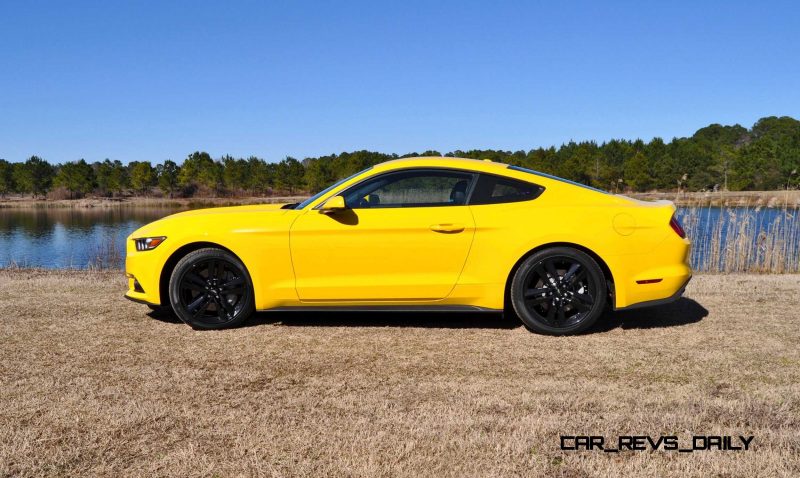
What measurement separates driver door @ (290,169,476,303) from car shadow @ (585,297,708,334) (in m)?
1.43

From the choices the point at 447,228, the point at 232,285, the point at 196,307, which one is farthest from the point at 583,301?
the point at 196,307

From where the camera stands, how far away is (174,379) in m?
3.94

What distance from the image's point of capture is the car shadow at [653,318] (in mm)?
5395

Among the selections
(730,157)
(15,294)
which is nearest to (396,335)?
(15,294)

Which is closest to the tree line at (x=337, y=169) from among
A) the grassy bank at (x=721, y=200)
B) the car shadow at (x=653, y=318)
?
the grassy bank at (x=721, y=200)

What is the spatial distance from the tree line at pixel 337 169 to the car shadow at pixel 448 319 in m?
64.2

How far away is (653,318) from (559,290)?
1.30 m

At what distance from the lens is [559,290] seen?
16.4ft

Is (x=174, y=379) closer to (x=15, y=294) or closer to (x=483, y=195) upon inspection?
(x=483, y=195)

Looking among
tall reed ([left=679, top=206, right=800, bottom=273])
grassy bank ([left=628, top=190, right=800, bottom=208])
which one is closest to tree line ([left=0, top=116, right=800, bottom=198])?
grassy bank ([left=628, top=190, right=800, bottom=208])

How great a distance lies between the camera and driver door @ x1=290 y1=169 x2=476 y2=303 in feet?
16.3

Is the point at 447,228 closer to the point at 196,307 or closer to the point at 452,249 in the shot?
the point at 452,249

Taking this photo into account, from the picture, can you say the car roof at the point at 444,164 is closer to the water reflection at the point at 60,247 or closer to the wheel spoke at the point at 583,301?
the wheel spoke at the point at 583,301

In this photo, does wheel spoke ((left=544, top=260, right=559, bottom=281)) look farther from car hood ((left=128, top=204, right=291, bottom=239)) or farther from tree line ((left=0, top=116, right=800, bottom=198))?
tree line ((left=0, top=116, right=800, bottom=198))
